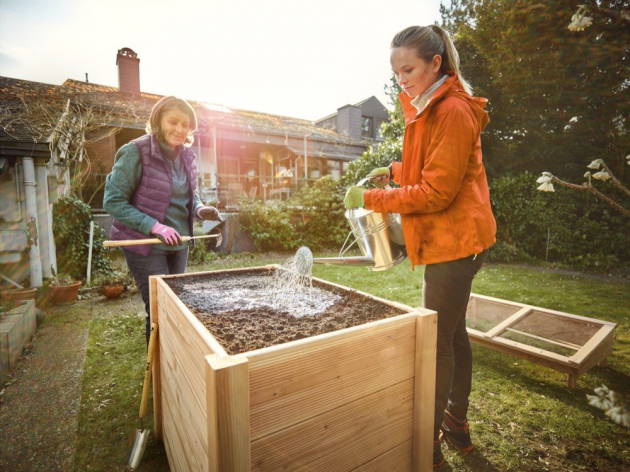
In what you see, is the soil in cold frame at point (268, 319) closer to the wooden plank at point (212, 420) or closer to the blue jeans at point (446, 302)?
the wooden plank at point (212, 420)

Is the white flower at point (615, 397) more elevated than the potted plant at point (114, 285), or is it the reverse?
the white flower at point (615, 397)

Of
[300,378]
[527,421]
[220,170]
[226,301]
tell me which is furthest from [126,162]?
[220,170]

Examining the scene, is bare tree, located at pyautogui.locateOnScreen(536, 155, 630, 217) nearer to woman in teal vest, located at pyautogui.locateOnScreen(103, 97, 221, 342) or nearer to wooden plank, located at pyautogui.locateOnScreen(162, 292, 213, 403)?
woman in teal vest, located at pyautogui.locateOnScreen(103, 97, 221, 342)

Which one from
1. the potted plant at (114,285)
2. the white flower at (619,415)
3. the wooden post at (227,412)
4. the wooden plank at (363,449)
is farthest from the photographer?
the potted plant at (114,285)

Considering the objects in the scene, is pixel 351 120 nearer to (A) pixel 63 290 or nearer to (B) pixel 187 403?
(A) pixel 63 290

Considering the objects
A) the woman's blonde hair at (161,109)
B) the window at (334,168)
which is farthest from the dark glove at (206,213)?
the window at (334,168)

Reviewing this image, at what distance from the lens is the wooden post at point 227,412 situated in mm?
854

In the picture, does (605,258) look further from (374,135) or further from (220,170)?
(374,135)

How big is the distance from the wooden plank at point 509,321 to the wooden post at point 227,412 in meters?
2.80

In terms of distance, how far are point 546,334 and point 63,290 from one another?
676 cm

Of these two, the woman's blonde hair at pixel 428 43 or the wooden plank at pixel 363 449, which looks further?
the woman's blonde hair at pixel 428 43

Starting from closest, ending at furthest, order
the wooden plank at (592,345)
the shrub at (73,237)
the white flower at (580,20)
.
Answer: the white flower at (580,20) → the wooden plank at (592,345) → the shrub at (73,237)

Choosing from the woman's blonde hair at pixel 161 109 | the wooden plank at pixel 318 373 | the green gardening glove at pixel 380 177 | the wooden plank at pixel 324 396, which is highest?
the woman's blonde hair at pixel 161 109

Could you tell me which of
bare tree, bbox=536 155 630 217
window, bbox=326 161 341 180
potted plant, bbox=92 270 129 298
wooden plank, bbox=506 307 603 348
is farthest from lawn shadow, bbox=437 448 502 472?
window, bbox=326 161 341 180
